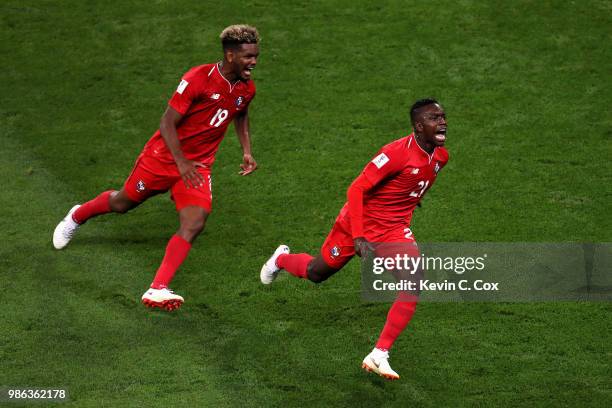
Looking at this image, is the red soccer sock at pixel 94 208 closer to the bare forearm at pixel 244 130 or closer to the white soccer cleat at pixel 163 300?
the bare forearm at pixel 244 130

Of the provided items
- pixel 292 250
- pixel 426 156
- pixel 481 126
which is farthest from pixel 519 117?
pixel 426 156

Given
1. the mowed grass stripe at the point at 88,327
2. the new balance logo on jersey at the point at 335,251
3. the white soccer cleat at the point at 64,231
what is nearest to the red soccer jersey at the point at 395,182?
the new balance logo on jersey at the point at 335,251

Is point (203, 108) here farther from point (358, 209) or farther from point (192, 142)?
point (358, 209)

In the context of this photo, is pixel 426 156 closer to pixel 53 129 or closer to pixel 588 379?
pixel 588 379

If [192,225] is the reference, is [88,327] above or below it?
below

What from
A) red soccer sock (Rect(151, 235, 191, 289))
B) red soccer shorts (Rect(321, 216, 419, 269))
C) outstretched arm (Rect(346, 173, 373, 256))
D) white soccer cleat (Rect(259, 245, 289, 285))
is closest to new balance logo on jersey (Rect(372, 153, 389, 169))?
outstretched arm (Rect(346, 173, 373, 256))

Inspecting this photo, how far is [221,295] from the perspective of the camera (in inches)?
409

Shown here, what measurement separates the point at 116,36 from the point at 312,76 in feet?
9.51

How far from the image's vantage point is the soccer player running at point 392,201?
8719 millimetres

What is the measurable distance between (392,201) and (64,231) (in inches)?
144

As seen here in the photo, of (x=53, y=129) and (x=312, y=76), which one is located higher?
(x=312, y=76)

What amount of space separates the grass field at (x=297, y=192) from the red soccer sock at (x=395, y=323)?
1.34ft

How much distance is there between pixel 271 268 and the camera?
10258 mm

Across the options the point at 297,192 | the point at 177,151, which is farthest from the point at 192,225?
the point at 297,192
